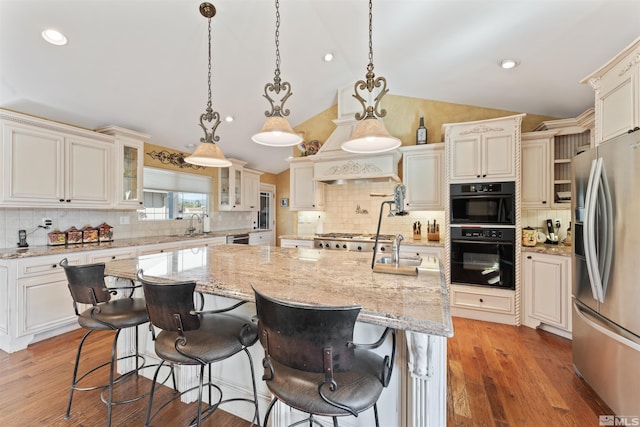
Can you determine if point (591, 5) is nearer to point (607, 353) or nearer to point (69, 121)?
point (607, 353)

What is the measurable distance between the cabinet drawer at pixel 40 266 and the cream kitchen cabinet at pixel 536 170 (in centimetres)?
520

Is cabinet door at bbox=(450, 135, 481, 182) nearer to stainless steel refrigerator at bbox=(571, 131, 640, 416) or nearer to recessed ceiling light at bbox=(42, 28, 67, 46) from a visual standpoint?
stainless steel refrigerator at bbox=(571, 131, 640, 416)

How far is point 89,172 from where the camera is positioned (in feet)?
10.5

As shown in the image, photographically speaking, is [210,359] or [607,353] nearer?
[210,359]

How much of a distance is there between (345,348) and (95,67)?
3.55 meters

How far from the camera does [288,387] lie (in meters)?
0.99

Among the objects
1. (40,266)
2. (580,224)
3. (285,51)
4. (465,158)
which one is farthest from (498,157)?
(40,266)

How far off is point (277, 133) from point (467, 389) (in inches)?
91.7

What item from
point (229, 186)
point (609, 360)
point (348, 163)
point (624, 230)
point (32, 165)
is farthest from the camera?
point (229, 186)

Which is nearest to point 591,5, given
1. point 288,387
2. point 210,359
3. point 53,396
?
point 288,387

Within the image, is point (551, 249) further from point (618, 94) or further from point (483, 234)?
point (618, 94)

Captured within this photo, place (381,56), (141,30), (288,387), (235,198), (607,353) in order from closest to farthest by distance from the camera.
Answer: (288,387)
(607,353)
(141,30)
(381,56)
(235,198)

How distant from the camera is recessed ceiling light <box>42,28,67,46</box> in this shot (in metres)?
2.27

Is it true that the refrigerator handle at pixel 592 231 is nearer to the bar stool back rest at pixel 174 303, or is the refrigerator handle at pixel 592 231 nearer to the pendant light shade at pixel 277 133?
the pendant light shade at pixel 277 133
